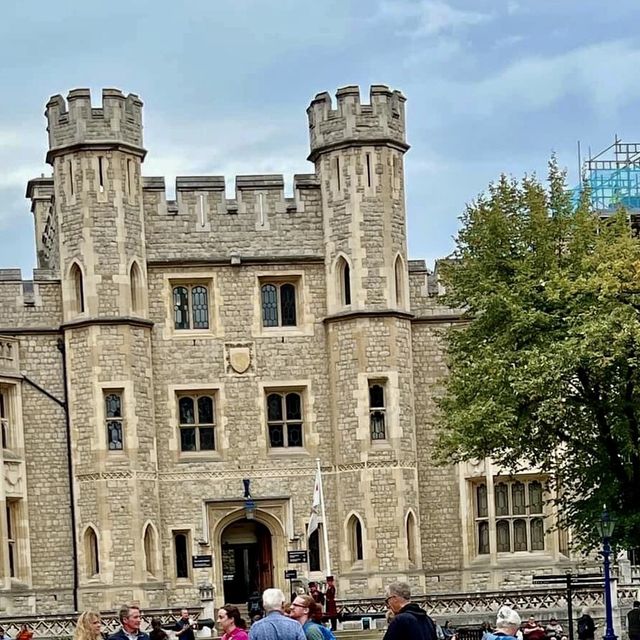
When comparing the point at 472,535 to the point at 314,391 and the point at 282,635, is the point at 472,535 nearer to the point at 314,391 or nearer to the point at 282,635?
the point at 314,391

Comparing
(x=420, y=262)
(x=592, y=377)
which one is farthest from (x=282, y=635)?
(x=420, y=262)

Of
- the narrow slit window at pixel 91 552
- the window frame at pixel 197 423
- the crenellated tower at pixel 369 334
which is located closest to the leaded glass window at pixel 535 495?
the crenellated tower at pixel 369 334

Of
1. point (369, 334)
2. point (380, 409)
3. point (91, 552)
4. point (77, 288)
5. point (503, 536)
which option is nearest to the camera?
point (91, 552)

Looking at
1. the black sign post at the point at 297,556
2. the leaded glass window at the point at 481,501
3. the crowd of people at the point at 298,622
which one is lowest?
the black sign post at the point at 297,556

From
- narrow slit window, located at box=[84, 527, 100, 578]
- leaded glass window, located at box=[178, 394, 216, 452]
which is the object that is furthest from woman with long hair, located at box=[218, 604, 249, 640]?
leaded glass window, located at box=[178, 394, 216, 452]

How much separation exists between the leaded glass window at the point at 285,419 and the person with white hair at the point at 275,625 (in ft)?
92.0

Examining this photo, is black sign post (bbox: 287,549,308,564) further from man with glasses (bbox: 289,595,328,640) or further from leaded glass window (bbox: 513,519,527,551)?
man with glasses (bbox: 289,595,328,640)

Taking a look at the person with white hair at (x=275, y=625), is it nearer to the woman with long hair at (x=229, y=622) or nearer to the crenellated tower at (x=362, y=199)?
the woman with long hair at (x=229, y=622)

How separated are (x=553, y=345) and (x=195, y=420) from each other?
12.3m

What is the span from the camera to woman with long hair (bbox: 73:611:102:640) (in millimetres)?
12977

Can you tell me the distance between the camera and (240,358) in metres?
41.4

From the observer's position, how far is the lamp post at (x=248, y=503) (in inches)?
1608

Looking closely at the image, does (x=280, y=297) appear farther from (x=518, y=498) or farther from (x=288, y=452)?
(x=518, y=498)

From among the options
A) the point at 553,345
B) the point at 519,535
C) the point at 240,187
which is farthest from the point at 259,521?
the point at 553,345
